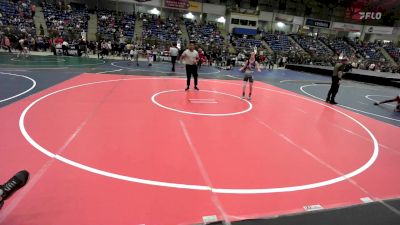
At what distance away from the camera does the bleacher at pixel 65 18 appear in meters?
26.3

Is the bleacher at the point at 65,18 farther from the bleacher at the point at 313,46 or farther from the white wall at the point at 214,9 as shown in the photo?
the bleacher at the point at 313,46

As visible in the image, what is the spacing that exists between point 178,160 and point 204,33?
32.0m

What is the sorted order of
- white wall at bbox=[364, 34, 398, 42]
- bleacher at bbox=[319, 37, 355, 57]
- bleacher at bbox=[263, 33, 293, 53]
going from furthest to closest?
white wall at bbox=[364, 34, 398, 42] → bleacher at bbox=[319, 37, 355, 57] → bleacher at bbox=[263, 33, 293, 53]

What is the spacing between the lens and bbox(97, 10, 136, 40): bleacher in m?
28.3

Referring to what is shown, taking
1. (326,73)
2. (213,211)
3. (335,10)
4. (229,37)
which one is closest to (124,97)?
(213,211)

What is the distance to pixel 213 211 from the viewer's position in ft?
10.7

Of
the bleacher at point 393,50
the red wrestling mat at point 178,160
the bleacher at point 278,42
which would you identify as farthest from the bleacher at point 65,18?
the bleacher at point 393,50

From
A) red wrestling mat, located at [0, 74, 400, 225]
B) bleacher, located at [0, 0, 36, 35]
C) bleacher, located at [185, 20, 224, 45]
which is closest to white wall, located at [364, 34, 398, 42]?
bleacher, located at [185, 20, 224, 45]

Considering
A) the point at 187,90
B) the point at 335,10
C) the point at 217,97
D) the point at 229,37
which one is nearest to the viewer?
the point at 217,97

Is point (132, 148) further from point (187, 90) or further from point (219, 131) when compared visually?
point (187, 90)

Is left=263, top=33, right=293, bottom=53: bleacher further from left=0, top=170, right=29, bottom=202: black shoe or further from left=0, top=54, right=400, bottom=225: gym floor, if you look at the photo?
left=0, top=170, right=29, bottom=202: black shoe

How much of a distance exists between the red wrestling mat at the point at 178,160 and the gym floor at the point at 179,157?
2cm

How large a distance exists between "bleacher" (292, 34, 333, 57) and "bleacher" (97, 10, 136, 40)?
2379 cm

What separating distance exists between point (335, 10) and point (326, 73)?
3239 centimetres
